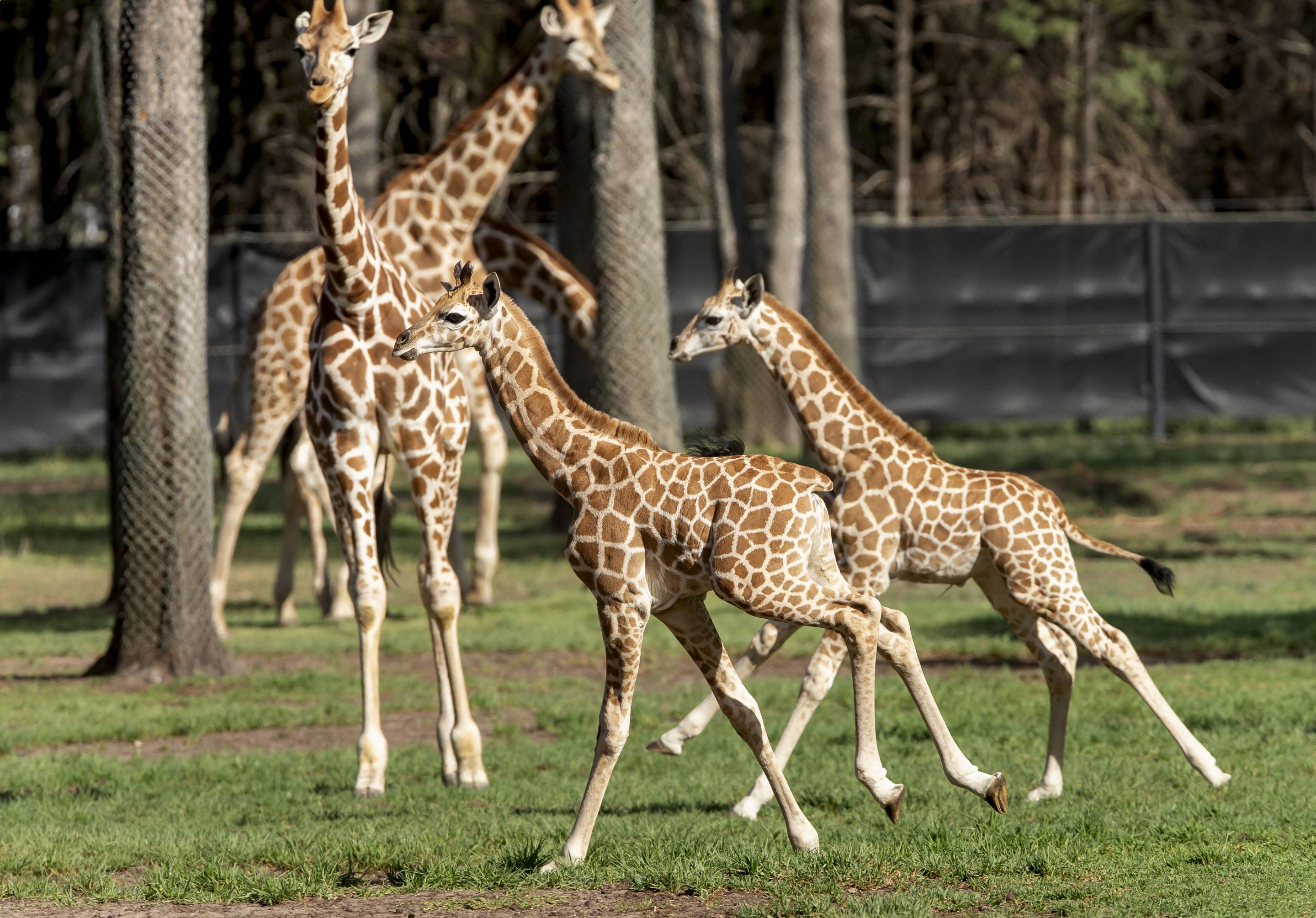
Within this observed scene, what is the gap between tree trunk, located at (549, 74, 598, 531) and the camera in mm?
15398

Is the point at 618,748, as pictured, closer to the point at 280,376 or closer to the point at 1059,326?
the point at 280,376

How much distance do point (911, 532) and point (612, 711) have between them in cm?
166

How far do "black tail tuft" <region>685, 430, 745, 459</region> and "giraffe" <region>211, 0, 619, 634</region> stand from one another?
388 cm

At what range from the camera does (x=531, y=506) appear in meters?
17.6

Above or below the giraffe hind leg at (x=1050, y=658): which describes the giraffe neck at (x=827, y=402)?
above

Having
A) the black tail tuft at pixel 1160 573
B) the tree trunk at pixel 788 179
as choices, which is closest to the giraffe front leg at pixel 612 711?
the black tail tuft at pixel 1160 573

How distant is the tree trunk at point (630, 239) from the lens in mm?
14188

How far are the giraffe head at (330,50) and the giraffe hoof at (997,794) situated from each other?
4.09 meters

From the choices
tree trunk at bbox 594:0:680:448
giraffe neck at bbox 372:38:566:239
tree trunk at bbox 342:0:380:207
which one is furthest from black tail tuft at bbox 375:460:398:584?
tree trunk at bbox 342:0:380:207

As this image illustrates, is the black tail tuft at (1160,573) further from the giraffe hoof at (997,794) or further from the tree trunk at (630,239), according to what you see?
the tree trunk at (630,239)

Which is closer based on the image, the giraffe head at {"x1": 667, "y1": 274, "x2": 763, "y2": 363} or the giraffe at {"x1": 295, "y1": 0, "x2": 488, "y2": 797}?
the giraffe head at {"x1": 667, "y1": 274, "x2": 763, "y2": 363}

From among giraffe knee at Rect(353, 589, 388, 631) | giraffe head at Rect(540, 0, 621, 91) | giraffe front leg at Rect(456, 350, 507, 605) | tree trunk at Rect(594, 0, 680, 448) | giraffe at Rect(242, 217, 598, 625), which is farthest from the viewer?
tree trunk at Rect(594, 0, 680, 448)

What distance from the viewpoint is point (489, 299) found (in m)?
6.45

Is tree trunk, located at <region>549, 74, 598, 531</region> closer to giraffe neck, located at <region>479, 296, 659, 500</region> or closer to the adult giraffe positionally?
the adult giraffe
